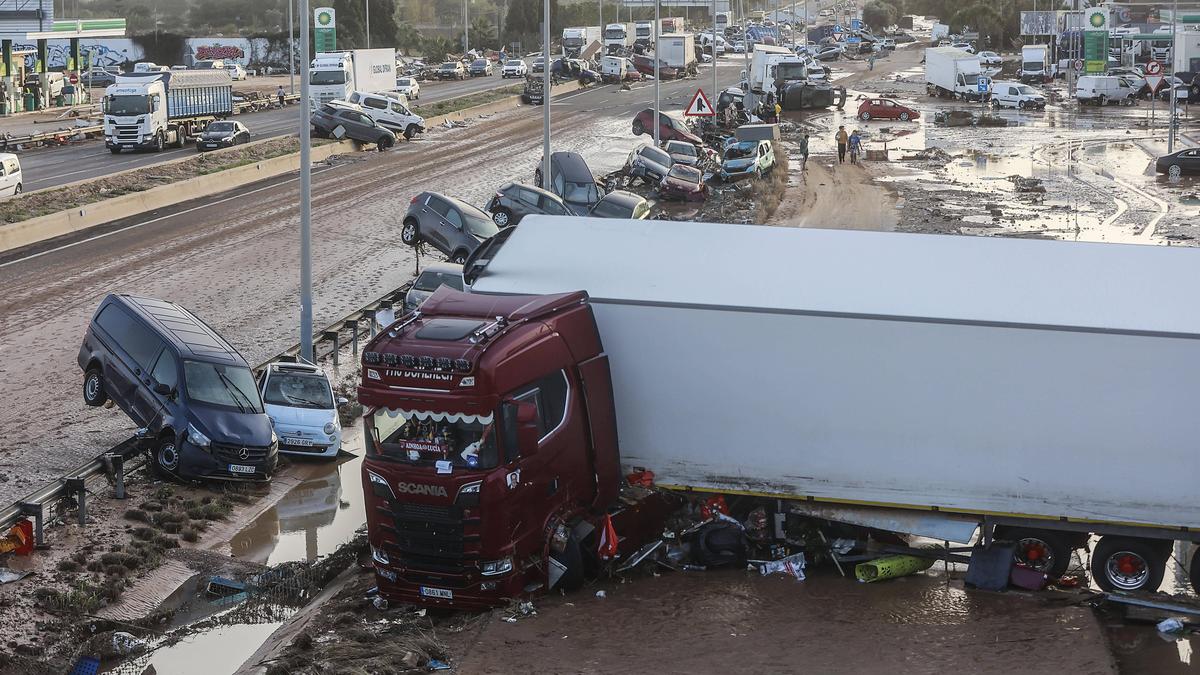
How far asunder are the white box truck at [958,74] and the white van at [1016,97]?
106 inches

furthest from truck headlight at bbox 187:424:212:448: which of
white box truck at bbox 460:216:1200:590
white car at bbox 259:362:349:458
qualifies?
white box truck at bbox 460:216:1200:590

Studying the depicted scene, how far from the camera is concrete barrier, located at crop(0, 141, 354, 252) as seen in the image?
33.8 meters

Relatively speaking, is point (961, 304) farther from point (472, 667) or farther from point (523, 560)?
point (472, 667)

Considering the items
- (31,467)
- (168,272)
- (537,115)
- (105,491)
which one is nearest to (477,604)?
(105,491)

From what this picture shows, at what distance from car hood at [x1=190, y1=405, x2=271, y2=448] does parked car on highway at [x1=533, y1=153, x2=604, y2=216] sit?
17.6 meters

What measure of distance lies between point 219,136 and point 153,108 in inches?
96.9

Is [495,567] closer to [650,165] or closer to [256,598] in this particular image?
[256,598]

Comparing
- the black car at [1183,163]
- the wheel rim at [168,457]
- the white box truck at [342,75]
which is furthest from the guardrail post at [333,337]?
the white box truck at [342,75]

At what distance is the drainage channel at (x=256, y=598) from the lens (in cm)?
1337

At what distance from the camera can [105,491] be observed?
17297 millimetres

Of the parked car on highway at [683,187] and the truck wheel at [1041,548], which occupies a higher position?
the parked car on highway at [683,187]

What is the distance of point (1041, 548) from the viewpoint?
45.8ft

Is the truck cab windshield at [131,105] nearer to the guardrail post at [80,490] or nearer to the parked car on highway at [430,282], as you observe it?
the parked car on highway at [430,282]

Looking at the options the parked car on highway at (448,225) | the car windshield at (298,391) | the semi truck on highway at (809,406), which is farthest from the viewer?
the parked car on highway at (448,225)
